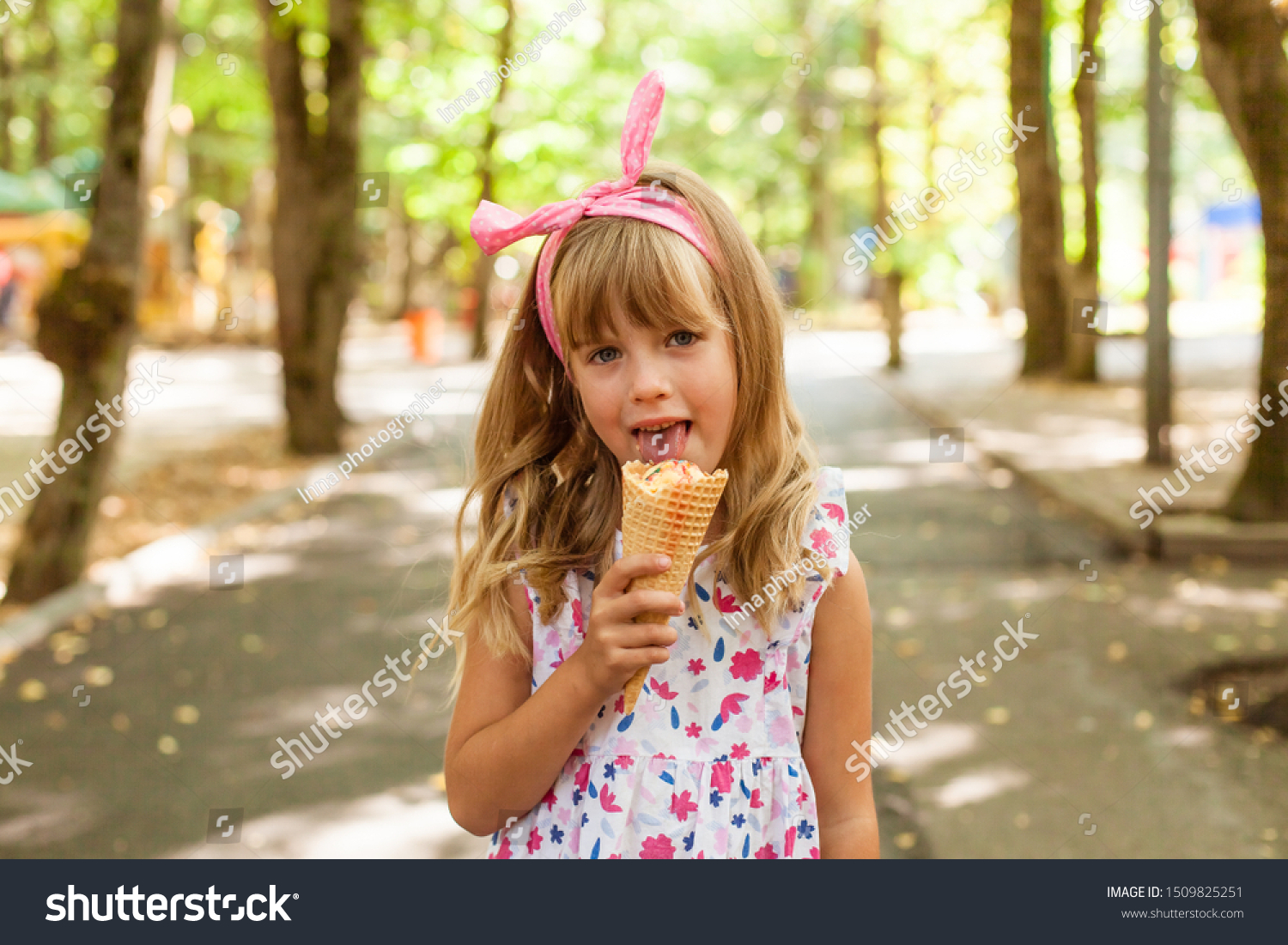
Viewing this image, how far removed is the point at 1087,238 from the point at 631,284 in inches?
748

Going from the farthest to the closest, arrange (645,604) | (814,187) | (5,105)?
(814,187) → (5,105) → (645,604)

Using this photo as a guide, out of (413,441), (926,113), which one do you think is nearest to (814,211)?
(926,113)

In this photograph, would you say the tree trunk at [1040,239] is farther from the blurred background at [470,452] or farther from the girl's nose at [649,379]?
the girl's nose at [649,379]

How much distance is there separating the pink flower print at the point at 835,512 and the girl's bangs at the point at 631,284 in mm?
389

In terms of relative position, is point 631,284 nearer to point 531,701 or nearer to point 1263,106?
point 531,701

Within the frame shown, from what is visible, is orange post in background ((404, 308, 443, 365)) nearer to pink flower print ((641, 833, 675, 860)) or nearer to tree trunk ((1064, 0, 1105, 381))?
tree trunk ((1064, 0, 1105, 381))

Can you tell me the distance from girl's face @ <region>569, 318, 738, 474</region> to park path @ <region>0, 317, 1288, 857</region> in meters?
0.54

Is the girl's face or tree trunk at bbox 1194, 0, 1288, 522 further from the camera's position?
tree trunk at bbox 1194, 0, 1288, 522

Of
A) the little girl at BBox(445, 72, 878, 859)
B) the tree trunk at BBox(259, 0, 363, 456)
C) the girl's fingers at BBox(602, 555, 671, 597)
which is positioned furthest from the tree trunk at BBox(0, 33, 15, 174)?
the girl's fingers at BBox(602, 555, 671, 597)

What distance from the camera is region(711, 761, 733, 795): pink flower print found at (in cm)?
210

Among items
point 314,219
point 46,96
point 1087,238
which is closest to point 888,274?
point 1087,238

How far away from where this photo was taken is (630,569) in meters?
1.83

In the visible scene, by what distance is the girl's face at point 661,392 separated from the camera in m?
1.96

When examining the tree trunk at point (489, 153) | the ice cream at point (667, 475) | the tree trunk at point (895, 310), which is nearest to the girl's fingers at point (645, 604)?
the ice cream at point (667, 475)
